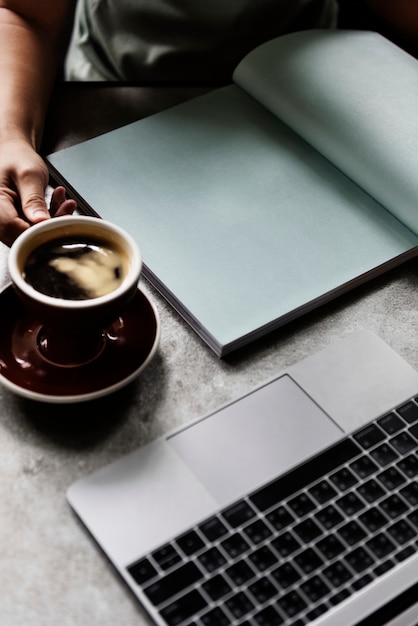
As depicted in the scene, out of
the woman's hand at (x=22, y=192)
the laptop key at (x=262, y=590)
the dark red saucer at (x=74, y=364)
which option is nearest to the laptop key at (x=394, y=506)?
the laptop key at (x=262, y=590)

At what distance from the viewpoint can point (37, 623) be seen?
0.48 meters

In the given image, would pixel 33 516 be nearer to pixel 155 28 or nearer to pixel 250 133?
pixel 250 133

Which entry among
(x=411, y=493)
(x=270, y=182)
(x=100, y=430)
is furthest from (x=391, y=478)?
(x=270, y=182)

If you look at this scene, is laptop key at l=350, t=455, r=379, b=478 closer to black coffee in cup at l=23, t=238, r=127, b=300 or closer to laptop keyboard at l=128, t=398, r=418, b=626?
laptop keyboard at l=128, t=398, r=418, b=626

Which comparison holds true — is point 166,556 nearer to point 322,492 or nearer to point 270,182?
point 322,492

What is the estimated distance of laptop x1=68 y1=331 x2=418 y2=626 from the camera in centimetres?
50

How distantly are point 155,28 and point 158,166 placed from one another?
0.27m

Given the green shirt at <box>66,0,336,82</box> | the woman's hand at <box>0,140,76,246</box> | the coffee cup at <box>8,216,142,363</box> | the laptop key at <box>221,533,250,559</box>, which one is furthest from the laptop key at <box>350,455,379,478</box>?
the green shirt at <box>66,0,336,82</box>

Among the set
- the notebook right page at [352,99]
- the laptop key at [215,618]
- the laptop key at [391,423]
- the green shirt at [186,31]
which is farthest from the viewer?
the green shirt at [186,31]

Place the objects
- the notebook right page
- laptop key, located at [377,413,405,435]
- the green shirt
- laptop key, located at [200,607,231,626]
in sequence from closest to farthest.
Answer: laptop key, located at [200,607,231,626] < laptop key, located at [377,413,405,435] < the notebook right page < the green shirt

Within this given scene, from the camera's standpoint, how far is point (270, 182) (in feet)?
2.48

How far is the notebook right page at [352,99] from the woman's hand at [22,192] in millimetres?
274

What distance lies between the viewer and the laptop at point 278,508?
0.50m

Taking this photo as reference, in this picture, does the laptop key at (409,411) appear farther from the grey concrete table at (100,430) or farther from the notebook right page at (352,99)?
the notebook right page at (352,99)
